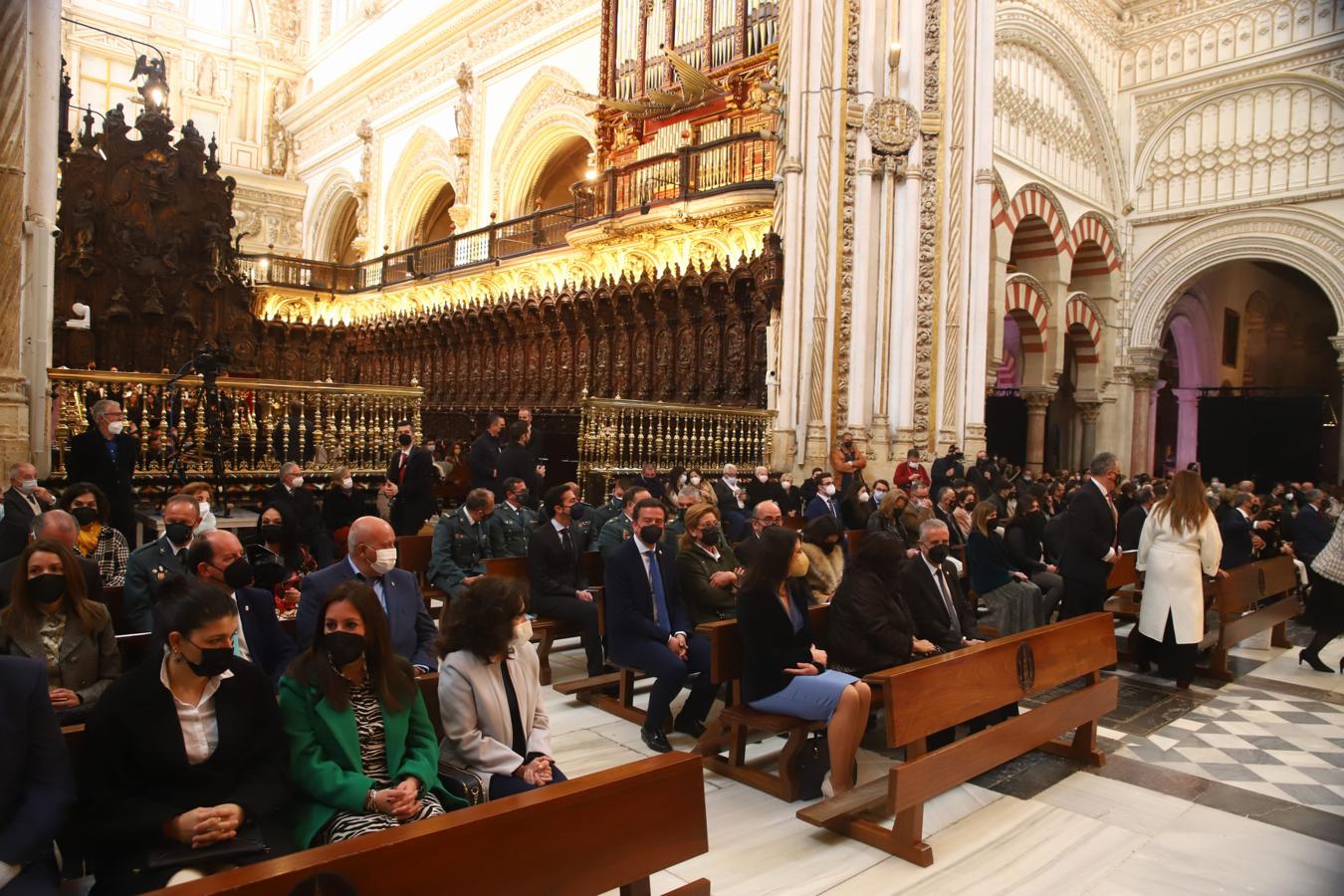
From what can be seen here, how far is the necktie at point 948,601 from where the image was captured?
4773 mm

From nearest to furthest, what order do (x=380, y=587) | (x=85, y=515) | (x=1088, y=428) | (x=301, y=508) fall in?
1. (x=380, y=587)
2. (x=85, y=515)
3. (x=301, y=508)
4. (x=1088, y=428)

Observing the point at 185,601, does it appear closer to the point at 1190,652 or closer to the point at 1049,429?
the point at 1190,652

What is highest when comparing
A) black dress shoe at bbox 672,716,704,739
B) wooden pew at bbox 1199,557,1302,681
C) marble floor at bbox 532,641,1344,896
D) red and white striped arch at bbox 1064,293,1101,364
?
red and white striped arch at bbox 1064,293,1101,364

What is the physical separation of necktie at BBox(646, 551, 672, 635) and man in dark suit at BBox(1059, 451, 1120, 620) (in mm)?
2960

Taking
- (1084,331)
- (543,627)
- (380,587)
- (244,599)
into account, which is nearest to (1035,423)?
(1084,331)

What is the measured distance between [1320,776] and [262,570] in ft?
16.7

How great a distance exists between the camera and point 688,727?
181 inches

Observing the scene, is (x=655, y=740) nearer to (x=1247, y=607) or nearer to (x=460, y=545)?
(x=460, y=545)

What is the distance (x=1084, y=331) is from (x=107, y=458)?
1650 centimetres

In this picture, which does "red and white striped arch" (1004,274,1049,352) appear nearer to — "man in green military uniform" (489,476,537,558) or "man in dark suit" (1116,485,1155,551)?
"man in dark suit" (1116,485,1155,551)

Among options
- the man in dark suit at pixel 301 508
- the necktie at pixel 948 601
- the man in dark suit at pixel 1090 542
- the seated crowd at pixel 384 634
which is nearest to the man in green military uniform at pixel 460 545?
the seated crowd at pixel 384 634

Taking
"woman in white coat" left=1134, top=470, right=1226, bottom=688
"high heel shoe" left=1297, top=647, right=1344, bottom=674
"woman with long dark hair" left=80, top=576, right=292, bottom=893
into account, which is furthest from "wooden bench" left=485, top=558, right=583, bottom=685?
"high heel shoe" left=1297, top=647, right=1344, bottom=674

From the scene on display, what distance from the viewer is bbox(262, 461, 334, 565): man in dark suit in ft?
17.8

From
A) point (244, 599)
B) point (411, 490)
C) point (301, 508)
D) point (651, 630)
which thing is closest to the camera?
point (244, 599)
